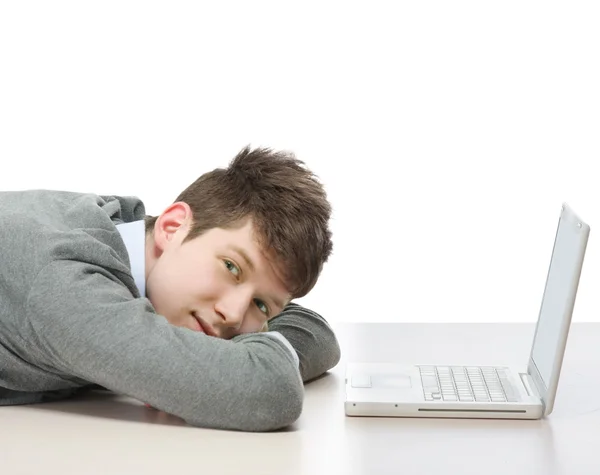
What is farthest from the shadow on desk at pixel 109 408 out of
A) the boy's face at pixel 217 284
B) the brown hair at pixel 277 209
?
the brown hair at pixel 277 209

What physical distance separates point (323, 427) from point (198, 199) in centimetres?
42

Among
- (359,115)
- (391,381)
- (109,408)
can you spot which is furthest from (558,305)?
(359,115)

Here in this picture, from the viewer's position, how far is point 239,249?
1.34 meters

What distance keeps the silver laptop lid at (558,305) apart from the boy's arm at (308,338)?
305 millimetres

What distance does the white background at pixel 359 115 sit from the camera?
281 centimetres

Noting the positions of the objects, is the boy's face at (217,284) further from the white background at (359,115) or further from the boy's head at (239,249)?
the white background at (359,115)

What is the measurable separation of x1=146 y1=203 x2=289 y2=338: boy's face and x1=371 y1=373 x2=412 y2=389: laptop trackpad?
0.57ft

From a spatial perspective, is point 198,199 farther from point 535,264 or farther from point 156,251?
point 535,264

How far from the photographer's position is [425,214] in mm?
2869

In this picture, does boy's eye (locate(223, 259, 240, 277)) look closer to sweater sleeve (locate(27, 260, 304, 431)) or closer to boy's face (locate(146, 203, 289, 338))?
boy's face (locate(146, 203, 289, 338))

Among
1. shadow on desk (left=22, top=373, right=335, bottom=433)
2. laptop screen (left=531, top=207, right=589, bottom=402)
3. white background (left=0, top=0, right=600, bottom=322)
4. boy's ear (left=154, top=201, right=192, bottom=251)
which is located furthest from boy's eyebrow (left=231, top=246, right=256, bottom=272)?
white background (left=0, top=0, right=600, bottom=322)

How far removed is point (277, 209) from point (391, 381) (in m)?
0.29

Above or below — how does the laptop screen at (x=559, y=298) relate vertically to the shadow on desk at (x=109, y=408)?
above

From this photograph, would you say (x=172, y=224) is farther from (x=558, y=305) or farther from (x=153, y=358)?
(x=558, y=305)
